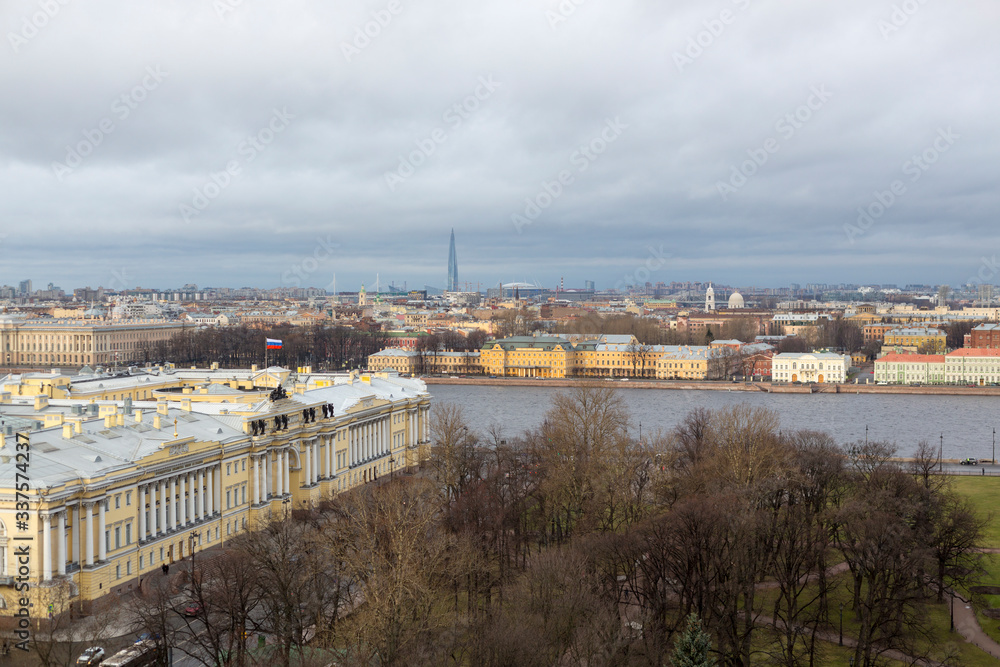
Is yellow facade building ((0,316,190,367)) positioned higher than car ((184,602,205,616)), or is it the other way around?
yellow facade building ((0,316,190,367))

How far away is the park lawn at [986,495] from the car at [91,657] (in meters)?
15.5

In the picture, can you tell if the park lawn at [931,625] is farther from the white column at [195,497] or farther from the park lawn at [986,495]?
the white column at [195,497]

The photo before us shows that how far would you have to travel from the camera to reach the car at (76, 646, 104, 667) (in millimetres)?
12523

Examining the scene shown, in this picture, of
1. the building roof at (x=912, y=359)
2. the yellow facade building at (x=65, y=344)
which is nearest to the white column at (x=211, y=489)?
the building roof at (x=912, y=359)

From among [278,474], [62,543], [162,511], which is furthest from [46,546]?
[278,474]

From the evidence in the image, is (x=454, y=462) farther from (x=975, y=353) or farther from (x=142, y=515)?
(x=975, y=353)

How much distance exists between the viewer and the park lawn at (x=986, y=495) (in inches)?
792

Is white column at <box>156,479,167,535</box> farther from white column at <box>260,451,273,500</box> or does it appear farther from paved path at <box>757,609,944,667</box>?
paved path at <box>757,609,944,667</box>

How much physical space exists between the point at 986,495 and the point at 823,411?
75.0ft

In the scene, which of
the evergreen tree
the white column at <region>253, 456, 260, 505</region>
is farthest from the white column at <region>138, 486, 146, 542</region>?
the evergreen tree

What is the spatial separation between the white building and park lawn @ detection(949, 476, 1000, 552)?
37112mm

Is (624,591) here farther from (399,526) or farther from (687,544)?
(399,526)

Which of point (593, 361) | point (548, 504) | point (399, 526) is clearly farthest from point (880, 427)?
point (593, 361)

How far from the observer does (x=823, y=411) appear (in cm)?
4694
